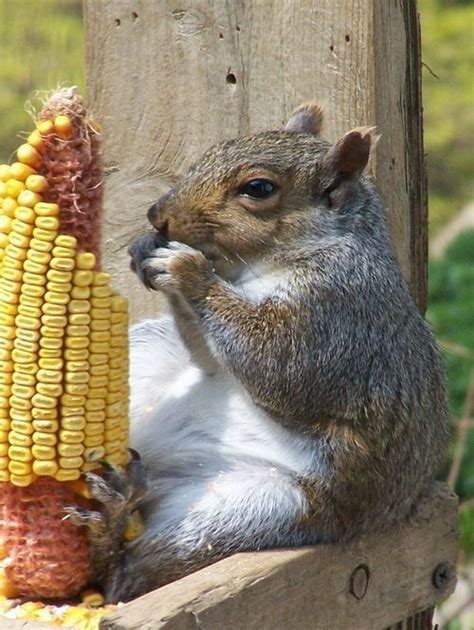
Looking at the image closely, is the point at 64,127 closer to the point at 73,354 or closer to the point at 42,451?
the point at 73,354

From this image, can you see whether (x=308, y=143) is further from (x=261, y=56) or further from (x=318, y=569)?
(x=318, y=569)

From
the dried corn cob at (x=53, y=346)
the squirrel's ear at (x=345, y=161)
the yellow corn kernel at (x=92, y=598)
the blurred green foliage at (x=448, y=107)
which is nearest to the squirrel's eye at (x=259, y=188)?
the squirrel's ear at (x=345, y=161)

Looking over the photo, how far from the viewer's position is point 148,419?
2.94 metres

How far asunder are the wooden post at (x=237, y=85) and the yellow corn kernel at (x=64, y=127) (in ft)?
2.88

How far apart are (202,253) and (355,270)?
341 millimetres

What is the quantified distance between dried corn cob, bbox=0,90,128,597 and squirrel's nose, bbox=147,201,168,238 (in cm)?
42

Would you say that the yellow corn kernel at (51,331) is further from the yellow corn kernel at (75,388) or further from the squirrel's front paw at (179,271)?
the squirrel's front paw at (179,271)

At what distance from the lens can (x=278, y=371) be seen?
2.70m

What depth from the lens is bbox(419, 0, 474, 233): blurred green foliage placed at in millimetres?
8117

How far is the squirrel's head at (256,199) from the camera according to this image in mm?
2826

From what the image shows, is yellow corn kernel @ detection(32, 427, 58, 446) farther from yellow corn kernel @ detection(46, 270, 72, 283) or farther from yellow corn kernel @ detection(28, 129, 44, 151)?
yellow corn kernel @ detection(28, 129, 44, 151)

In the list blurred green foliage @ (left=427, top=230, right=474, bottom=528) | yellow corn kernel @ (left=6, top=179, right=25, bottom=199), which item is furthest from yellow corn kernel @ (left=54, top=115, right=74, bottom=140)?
blurred green foliage @ (left=427, top=230, right=474, bottom=528)

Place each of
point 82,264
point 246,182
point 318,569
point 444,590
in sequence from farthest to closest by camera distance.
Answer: point 444,590, point 246,182, point 318,569, point 82,264

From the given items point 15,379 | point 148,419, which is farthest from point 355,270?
point 15,379
